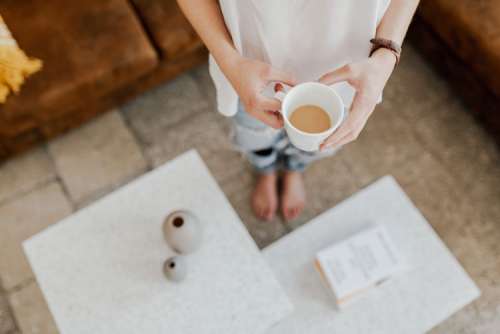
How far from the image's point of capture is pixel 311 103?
853mm

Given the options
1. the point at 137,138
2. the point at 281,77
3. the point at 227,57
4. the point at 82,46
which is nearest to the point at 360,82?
the point at 281,77

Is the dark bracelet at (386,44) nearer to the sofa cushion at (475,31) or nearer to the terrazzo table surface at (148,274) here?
the terrazzo table surface at (148,274)

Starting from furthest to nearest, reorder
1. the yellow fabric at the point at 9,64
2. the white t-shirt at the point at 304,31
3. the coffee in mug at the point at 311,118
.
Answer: the yellow fabric at the point at 9,64, the coffee in mug at the point at 311,118, the white t-shirt at the point at 304,31

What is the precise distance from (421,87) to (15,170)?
1642 millimetres

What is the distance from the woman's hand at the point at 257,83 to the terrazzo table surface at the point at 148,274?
1.38 ft

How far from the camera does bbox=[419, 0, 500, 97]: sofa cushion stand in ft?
4.51

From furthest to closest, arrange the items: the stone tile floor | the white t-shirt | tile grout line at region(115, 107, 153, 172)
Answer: tile grout line at region(115, 107, 153, 172), the stone tile floor, the white t-shirt

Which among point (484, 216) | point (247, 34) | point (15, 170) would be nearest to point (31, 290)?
point (15, 170)

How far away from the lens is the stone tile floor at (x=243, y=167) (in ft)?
5.16

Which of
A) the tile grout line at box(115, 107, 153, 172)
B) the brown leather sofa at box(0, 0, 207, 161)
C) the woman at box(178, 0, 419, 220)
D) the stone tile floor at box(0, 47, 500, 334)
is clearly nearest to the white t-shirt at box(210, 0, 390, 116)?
the woman at box(178, 0, 419, 220)

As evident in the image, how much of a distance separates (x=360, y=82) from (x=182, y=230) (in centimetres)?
56

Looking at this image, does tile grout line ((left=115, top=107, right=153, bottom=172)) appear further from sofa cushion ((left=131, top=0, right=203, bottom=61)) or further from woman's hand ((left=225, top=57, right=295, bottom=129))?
woman's hand ((left=225, top=57, right=295, bottom=129))

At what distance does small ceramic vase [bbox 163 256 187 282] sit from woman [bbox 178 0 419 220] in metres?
0.46

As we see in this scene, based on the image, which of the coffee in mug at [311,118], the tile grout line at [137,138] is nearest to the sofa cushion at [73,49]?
the tile grout line at [137,138]
